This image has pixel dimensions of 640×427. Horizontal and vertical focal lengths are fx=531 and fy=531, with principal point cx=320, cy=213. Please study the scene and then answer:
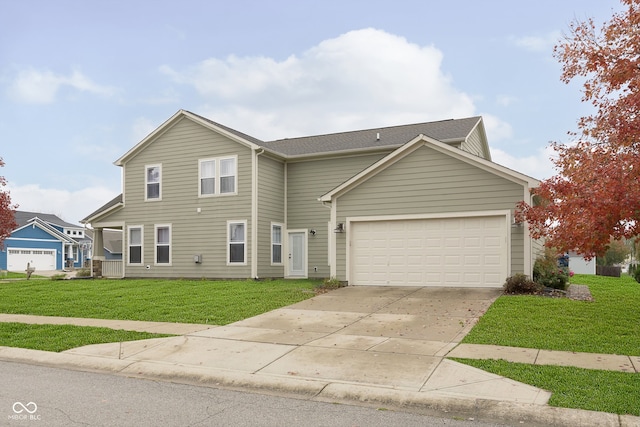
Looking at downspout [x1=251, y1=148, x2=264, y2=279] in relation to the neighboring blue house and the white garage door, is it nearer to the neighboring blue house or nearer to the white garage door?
the neighboring blue house

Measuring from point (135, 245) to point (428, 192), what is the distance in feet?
45.1

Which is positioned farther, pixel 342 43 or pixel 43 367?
pixel 342 43

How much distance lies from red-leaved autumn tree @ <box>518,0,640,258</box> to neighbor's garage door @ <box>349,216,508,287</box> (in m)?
1.62

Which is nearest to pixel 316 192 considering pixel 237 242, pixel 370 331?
pixel 237 242

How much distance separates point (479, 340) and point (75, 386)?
6.18 metres

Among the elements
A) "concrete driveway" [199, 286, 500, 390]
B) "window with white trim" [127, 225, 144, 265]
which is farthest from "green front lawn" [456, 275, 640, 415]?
"window with white trim" [127, 225, 144, 265]

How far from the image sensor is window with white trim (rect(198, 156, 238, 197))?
21453 millimetres

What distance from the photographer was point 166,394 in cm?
646

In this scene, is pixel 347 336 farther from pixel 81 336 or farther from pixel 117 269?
pixel 117 269

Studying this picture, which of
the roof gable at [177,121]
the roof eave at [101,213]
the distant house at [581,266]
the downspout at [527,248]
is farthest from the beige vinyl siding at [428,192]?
the distant house at [581,266]

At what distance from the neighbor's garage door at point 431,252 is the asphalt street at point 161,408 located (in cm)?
1043

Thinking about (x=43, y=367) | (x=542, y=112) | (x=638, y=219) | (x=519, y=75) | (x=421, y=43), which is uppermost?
(x=421, y=43)

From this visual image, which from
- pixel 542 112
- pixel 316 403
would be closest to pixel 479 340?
pixel 316 403

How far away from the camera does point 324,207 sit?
72.2 feet
